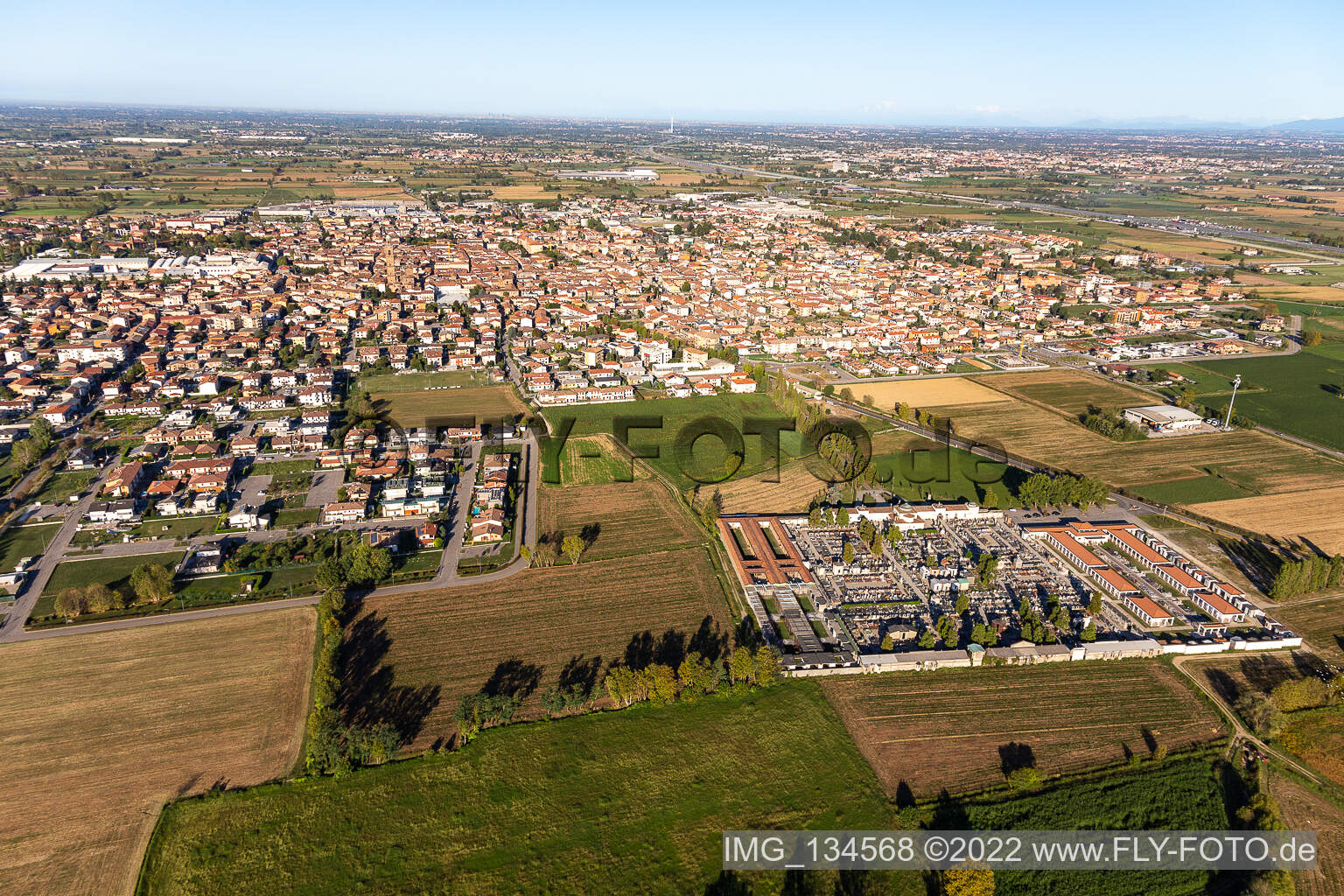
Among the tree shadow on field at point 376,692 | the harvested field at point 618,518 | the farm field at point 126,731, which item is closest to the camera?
the farm field at point 126,731

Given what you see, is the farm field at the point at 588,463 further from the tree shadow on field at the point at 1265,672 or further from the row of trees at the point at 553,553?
the tree shadow on field at the point at 1265,672

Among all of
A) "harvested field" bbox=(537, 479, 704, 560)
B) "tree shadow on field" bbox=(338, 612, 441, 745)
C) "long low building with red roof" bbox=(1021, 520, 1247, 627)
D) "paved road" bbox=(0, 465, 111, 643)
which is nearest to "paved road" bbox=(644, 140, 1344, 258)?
"long low building with red roof" bbox=(1021, 520, 1247, 627)

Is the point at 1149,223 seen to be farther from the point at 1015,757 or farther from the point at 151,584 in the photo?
the point at 151,584

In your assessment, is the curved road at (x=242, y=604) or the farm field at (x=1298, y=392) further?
the farm field at (x=1298, y=392)

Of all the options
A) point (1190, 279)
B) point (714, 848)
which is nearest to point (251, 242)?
point (714, 848)

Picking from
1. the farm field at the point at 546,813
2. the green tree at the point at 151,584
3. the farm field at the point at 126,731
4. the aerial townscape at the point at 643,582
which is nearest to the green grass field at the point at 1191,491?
the aerial townscape at the point at 643,582

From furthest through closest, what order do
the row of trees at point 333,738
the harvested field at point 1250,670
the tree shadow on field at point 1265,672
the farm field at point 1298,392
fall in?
the farm field at point 1298,392
the tree shadow on field at point 1265,672
the harvested field at point 1250,670
the row of trees at point 333,738

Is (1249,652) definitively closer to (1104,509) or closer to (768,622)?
(1104,509)
